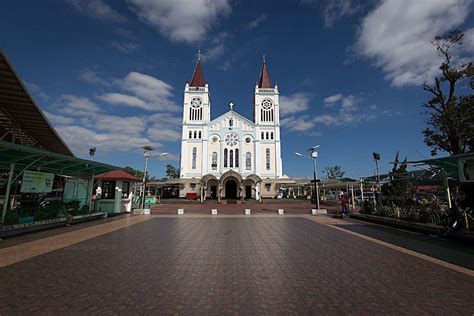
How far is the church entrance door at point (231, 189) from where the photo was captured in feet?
138

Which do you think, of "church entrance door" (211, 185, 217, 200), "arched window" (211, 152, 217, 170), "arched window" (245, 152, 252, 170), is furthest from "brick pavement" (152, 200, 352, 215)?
"arched window" (245, 152, 252, 170)

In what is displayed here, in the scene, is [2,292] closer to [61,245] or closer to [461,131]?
[61,245]

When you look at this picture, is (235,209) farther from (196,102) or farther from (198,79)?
(198,79)

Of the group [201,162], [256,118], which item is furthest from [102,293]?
[256,118]

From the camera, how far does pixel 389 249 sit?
7.34 meters

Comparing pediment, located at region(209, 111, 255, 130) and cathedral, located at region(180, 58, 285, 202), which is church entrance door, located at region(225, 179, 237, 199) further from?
pediment, located at region(209, 111, 255, 130)

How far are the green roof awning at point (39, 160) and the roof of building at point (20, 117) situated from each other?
4.03m

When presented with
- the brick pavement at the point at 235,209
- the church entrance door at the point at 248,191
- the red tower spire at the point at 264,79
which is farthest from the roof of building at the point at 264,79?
the brick pavement at the point at 235,209

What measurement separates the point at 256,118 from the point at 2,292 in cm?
4214

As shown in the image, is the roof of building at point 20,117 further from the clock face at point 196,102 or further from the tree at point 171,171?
the tree at point 171,171

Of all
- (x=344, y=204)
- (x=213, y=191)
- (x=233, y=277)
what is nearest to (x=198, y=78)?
(x=213, y=191)

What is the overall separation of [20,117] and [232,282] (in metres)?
17.4

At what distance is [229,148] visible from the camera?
42.8 meters

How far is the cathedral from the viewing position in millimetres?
40875
